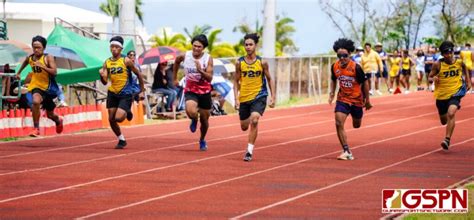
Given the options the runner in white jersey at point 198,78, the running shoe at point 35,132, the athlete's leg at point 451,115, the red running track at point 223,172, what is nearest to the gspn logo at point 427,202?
the red running track at point 223,172

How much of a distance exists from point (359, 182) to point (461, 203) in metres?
3.59

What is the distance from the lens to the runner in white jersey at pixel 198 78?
19.9m

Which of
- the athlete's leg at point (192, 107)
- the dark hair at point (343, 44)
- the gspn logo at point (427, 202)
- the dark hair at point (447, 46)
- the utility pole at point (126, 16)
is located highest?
the utility pole at point (126, 16)

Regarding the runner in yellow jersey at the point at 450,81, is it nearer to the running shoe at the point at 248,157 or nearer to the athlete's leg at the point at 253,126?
the athlete's leg at the point at 253,126

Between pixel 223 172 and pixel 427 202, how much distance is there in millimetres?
4943

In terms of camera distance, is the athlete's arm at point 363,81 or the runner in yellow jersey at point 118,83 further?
the runner in yellow jersey at point 118,83

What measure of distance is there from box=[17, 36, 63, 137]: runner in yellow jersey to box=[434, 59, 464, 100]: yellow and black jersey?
21.4 feet

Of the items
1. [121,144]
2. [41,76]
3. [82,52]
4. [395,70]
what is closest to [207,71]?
[121,144]

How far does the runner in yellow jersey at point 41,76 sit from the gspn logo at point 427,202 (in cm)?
963

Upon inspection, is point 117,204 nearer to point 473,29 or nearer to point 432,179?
point 432,179

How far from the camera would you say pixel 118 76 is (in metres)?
20.8

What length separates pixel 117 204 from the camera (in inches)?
530

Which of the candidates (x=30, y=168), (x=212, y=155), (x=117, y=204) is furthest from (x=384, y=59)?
(x=117, y=204)

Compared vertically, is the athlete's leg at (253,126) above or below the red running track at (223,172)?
above
